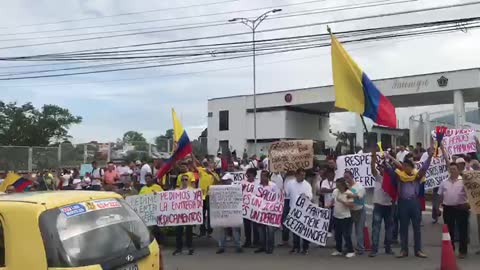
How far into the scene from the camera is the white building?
137 ft

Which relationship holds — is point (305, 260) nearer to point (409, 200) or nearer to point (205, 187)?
point (409, 200)

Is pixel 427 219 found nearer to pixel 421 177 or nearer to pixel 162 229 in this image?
pixel 421 177

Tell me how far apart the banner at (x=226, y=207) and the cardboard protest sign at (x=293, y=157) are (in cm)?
195

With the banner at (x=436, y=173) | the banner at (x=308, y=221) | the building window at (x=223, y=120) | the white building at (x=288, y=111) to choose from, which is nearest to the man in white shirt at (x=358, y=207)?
the banner at (x=308, y=221)

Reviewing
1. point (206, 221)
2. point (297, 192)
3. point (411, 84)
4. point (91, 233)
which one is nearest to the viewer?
point (91, 233)

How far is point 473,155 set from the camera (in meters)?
15.2

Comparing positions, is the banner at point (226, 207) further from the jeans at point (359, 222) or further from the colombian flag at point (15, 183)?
the colombian flag at point (15, 183)

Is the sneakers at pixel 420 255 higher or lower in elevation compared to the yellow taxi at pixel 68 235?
lower

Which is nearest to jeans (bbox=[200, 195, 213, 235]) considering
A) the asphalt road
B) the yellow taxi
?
the asphalt road

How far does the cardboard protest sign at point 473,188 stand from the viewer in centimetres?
1002

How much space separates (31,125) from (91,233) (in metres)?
73.7

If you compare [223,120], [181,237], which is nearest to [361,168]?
[181,237]

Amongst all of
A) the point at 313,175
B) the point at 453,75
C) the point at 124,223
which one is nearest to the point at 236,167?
the point at 313,175

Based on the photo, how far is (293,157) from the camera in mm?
13047
